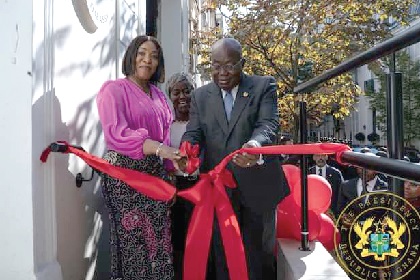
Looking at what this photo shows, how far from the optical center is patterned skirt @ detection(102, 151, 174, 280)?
8.15 feet

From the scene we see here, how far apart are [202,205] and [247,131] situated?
48 cm

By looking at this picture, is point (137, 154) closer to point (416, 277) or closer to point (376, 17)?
point (416, 277)

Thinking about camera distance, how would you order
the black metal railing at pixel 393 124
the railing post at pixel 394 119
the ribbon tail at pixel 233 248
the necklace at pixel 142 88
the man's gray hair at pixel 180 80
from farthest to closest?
the man's gray hair at pixel 180 80 < the necklace at pixel 142 88 < the ribbon tail at pixel 233 248 < the railing post at pixel 394 119 < the black metal railing at pixel 393 124

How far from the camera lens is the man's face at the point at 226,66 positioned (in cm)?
246

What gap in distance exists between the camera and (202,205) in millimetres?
2492

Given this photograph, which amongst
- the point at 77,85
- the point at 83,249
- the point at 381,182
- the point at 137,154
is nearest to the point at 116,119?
the point at 137,154

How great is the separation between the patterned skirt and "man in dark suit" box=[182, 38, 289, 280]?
1.07 ft

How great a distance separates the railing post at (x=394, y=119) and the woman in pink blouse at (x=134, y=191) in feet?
3.77

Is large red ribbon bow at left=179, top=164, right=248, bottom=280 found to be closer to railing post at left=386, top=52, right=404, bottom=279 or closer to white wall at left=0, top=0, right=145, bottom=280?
white wall at left=0, top=0, right=145, bottom=280

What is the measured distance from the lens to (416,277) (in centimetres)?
204

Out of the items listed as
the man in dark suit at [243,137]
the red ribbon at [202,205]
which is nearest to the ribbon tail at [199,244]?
the red ribbon at [202,205]

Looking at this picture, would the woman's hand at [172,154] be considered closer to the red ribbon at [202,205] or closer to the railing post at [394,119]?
Result: the red ribbon at [202,205]

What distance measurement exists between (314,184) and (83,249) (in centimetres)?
154

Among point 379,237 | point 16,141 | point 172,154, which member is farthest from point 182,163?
point 379,237
